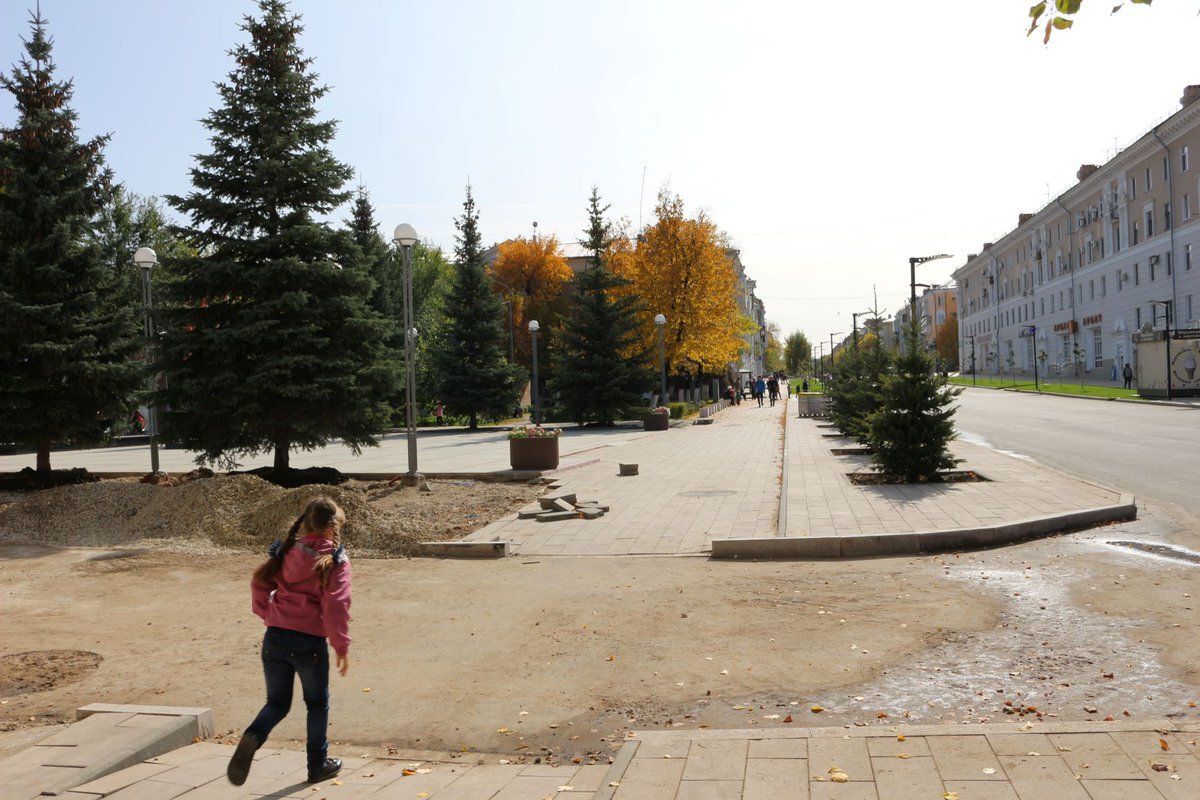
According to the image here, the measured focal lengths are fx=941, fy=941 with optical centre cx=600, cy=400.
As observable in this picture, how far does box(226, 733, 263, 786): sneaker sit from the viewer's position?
13.8 feet

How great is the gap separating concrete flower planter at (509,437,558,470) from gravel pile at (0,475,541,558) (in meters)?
4.24

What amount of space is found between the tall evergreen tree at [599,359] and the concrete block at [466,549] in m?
26.9

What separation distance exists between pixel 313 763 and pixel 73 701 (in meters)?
2.38

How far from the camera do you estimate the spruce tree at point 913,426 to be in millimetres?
14648

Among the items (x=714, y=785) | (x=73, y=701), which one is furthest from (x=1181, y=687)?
(x=73, y=701)

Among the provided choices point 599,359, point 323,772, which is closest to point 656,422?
point 599,359

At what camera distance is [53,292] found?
665 inches

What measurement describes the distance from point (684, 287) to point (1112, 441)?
85.2 ft

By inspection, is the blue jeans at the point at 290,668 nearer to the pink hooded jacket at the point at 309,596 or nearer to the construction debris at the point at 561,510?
the pink hooded jacket at the point at 309,596

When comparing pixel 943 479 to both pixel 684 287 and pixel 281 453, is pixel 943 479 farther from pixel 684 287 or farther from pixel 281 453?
pixel 684 287

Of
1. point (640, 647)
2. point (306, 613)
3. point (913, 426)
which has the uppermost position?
point (913, 426)

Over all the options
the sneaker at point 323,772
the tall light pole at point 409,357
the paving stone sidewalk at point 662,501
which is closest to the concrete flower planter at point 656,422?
the paving stone sidewalk at point 662,501

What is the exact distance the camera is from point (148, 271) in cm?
1738

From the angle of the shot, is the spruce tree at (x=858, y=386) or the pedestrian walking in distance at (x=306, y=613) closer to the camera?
the pedestrian walking in distance at (x=306, y=613)
